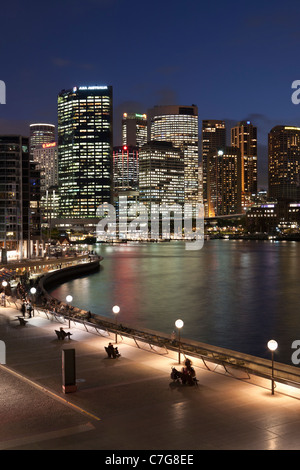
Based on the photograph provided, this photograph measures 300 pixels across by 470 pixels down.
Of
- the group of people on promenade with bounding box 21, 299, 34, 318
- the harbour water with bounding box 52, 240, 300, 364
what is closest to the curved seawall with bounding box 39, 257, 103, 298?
the harbour water with bounding box 52, 240, 300, 364

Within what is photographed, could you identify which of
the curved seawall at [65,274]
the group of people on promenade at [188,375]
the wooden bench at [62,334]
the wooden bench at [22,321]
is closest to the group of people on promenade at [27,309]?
the wooden bench at [22,321]

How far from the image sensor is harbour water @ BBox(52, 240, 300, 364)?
3366 cm

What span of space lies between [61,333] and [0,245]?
68907mm

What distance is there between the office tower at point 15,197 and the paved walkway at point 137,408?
6983 cm

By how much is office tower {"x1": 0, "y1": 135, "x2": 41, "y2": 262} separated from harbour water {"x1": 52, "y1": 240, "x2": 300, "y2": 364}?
49.6 feet

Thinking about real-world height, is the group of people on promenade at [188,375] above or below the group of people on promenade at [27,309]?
above

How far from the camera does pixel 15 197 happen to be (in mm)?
87500

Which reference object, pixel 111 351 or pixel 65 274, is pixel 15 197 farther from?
pixel 111 351

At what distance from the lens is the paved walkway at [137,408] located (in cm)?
1039

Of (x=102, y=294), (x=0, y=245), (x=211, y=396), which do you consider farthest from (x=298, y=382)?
(x=0, y=245)

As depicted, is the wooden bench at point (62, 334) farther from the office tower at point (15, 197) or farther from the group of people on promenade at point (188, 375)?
the office tower at point (15, 197)

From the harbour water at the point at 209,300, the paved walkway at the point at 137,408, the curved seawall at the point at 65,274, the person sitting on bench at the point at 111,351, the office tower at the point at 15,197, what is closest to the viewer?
the paved walkway at the point at 137,408

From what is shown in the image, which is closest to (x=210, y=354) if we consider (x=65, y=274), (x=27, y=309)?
(x=27, y=309)

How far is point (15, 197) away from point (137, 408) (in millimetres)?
79103
